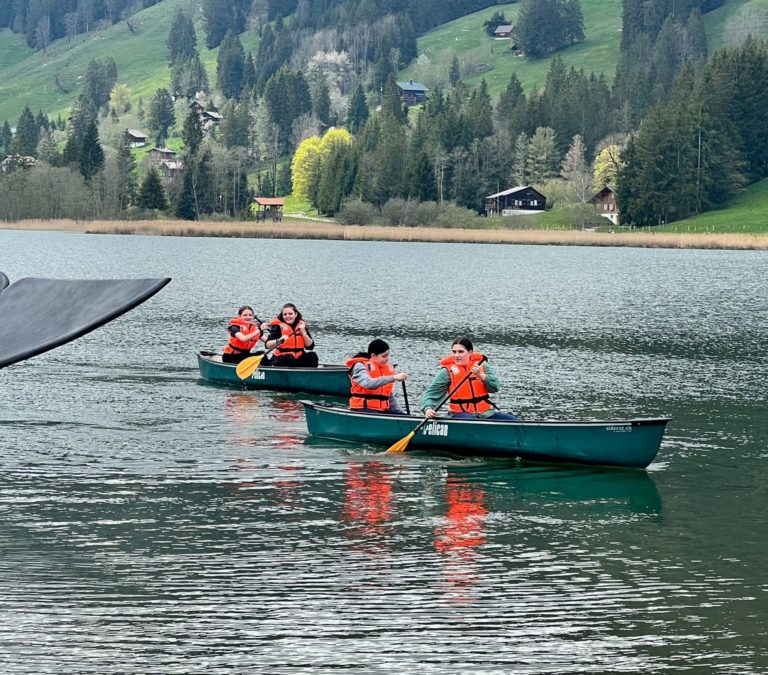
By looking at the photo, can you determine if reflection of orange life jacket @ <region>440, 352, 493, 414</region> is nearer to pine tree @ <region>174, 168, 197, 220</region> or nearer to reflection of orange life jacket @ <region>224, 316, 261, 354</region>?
reflection of orange life jacket @ <region>224, 316, 261, 354</region>

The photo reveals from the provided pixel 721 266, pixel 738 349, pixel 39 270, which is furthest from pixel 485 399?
pixel 721 266

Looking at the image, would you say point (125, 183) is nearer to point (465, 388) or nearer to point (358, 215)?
point (358, 215)

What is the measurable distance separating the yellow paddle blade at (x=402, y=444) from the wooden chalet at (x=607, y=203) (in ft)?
463

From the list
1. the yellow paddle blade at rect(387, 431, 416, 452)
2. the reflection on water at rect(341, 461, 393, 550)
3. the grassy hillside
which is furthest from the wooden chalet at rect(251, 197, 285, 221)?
the reflection on water at rect(341, 461, 393, 550)

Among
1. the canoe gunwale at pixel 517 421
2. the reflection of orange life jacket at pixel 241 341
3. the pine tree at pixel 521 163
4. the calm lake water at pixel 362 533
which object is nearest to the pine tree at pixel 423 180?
the pine tree at pixel 521 163

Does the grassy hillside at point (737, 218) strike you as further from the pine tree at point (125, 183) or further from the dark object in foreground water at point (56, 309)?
the dark object in foreground water at point (56, 309)

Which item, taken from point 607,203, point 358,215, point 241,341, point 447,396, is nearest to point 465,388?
point 447,396

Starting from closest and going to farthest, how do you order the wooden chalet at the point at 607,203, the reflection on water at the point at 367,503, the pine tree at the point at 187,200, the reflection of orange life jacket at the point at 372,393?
the reflection on water at the point at 367,503, the reflection of orange life jacket at the point at 372,393, the pine tree at the point at 187,200, the wooden chalet at the point at 607,203

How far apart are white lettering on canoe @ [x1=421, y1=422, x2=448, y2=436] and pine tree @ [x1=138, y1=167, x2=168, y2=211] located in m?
137

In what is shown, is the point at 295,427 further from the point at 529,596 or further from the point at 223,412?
the point at 529,596

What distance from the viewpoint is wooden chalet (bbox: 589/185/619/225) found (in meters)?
161

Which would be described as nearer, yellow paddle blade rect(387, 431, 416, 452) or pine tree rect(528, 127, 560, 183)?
yellow paddle blade rect(387, 431, 416, 452)

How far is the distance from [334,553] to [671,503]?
5.68 meters

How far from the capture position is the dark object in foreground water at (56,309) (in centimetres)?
→ 421
